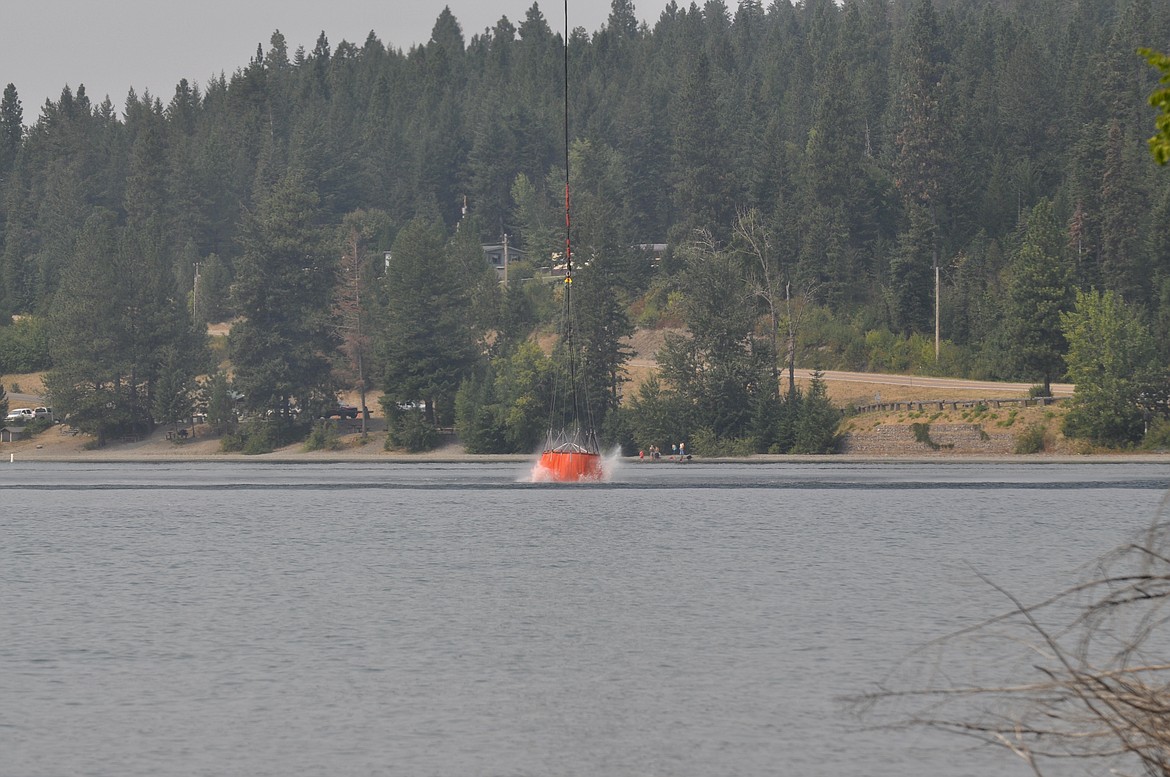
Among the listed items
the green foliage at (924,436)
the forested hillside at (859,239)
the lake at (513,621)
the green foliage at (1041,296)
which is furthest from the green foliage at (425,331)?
the green foliage at (1041,296)

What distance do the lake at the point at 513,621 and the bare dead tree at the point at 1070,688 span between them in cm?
96

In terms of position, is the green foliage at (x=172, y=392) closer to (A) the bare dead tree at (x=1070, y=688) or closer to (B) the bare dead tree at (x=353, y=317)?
(B) the bare dead tree at (x=353, y=317)

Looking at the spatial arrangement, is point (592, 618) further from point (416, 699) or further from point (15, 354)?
point (15, 354)

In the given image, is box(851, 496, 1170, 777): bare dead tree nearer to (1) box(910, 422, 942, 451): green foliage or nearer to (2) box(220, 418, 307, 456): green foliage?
(1) box(910, 422, 942, 451): green foliage

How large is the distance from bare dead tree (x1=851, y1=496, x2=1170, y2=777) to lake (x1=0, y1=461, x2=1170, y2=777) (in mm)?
958

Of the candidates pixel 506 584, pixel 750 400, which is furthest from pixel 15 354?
pixel 506 584

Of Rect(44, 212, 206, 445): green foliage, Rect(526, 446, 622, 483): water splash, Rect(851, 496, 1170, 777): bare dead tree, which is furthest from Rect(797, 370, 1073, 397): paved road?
Rect(851, 496, 1170, 777): bare dead tree

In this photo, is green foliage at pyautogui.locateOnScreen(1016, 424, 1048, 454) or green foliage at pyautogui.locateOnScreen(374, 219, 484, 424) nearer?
green foliage at pyautogui.locateOnScreen(1016, 424, 1048, 454)

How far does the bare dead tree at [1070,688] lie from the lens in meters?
13.8

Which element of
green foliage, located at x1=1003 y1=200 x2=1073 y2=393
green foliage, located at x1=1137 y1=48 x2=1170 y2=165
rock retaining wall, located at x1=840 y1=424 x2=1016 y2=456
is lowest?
rock retaining wall, located at x1=840 y1=424 x2=1016 y2=456

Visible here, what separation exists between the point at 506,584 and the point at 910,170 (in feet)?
320

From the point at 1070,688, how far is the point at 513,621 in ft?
81.8

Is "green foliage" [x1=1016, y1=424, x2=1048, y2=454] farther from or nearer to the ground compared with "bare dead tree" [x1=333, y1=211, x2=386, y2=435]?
nearer to the ground

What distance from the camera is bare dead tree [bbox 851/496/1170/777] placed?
45.4 ft
